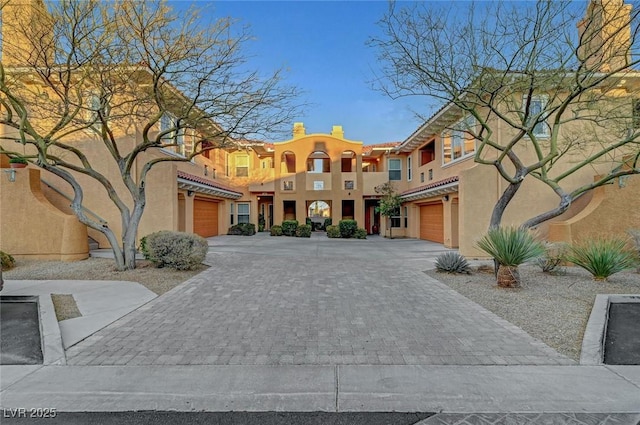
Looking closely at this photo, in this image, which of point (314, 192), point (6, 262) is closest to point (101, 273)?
point (6, 262)

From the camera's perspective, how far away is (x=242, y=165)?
26844mm

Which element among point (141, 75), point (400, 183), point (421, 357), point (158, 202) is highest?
point (141, 75)

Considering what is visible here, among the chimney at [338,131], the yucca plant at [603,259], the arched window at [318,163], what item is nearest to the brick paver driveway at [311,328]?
the yucca plant at [603,259]

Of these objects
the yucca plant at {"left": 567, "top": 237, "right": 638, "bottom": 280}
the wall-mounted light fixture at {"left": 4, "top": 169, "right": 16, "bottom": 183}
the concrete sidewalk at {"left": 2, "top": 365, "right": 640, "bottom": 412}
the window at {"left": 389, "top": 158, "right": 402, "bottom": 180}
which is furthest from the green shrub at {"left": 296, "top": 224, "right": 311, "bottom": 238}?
the concrete sidewalk at {"left": 2, "top": 365, "right": 640, "bottom": 412}

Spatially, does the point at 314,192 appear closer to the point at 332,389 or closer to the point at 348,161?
the point at 348,161

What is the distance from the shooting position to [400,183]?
81.6 ft

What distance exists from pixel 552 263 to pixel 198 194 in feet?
56.1

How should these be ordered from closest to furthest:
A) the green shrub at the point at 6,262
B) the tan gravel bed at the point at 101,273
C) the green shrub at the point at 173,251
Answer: the tan gravel bed at the point at 101,273, the green shrub at the point at 173,251, the green shrub at the point at 6,262

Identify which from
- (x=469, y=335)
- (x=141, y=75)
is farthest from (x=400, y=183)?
(x=469, y=335)

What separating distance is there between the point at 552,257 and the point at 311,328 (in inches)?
307

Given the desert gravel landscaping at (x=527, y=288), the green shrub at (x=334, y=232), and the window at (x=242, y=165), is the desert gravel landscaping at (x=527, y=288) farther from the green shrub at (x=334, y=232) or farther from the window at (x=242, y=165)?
the window at (x=242, y=165)

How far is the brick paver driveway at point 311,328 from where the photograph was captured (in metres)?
4.05

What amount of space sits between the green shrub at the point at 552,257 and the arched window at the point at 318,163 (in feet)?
66.5

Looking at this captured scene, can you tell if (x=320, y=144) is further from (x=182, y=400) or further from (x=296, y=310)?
(x=182, y=400)
